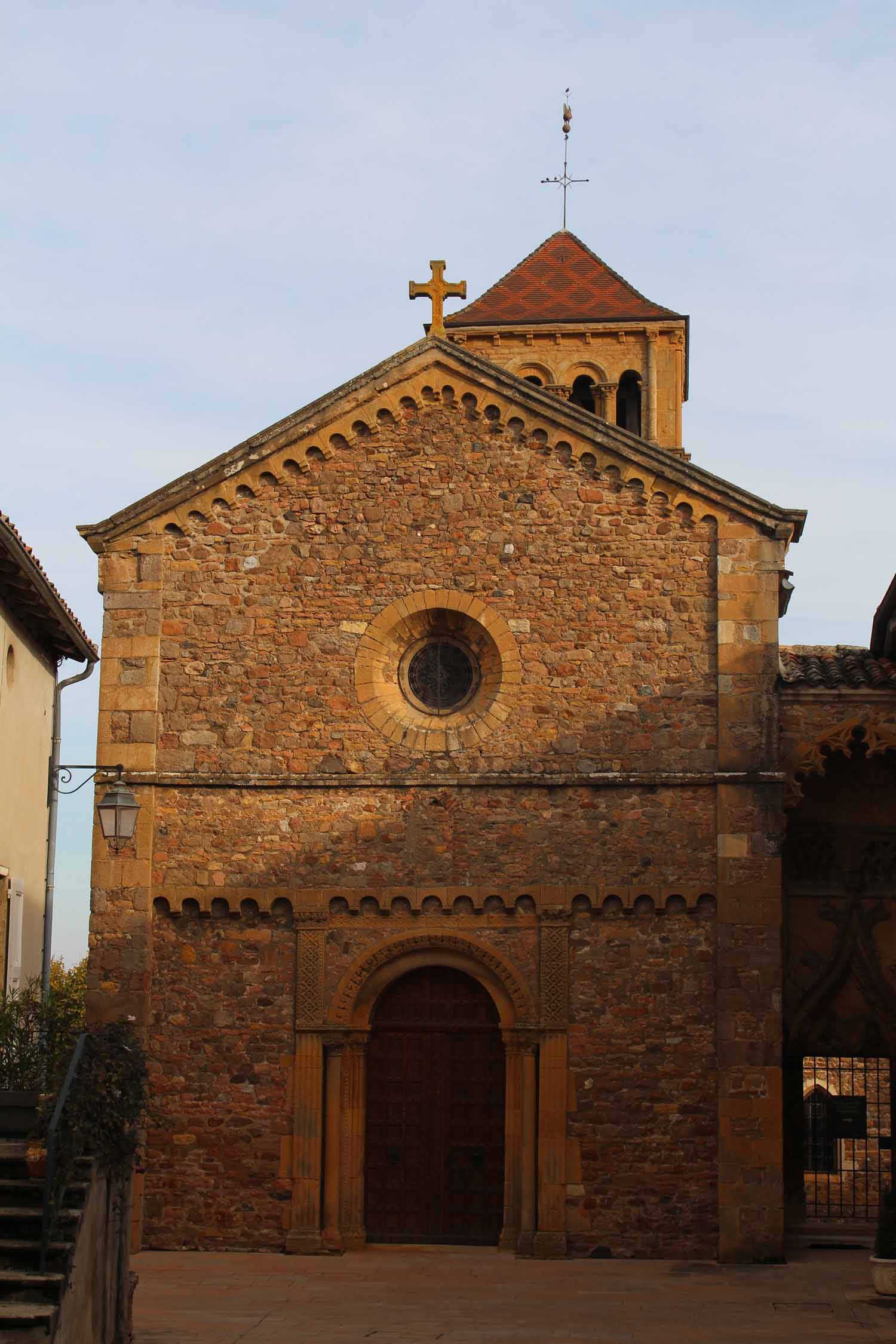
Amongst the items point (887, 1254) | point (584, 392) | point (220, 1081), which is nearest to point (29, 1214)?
point (220, 1081)

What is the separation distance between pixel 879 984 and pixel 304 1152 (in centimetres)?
697

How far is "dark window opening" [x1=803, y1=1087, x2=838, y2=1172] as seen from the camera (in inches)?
900

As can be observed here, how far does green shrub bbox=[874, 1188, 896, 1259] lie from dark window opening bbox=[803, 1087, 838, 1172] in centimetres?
583

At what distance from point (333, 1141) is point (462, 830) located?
358 centimetres

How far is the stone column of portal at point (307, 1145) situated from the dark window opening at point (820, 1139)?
6.64 meters

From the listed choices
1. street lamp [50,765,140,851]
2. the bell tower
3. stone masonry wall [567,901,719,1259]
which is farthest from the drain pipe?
the bell tower

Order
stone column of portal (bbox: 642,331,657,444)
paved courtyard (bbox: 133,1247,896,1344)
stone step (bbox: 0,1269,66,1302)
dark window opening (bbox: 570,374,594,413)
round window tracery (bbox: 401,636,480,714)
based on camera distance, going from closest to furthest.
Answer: stone step (bbox: 0,1269,66,1302), paved courtyard (bbox: 133,1247,896,1344), round window tracery (bbox: 401,636,480,714), stone column of portal (bbox: 642,331,657,444), dark window opening (bbox: 570,374,594,413)

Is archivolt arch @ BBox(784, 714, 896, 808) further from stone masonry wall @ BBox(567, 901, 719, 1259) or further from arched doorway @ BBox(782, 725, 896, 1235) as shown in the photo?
stone masonry wall @ BBox(567, 901, 719, 1259)

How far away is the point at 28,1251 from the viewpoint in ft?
38.8

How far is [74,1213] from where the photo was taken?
12133 mm

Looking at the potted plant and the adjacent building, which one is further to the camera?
the adjacent building

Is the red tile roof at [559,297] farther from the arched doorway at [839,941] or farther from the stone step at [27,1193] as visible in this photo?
the stone step at [27,1193]

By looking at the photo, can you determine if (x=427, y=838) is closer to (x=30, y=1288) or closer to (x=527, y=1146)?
(x=527, y=1146)

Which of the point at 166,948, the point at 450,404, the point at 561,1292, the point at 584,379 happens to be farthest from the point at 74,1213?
the point at 584,379
